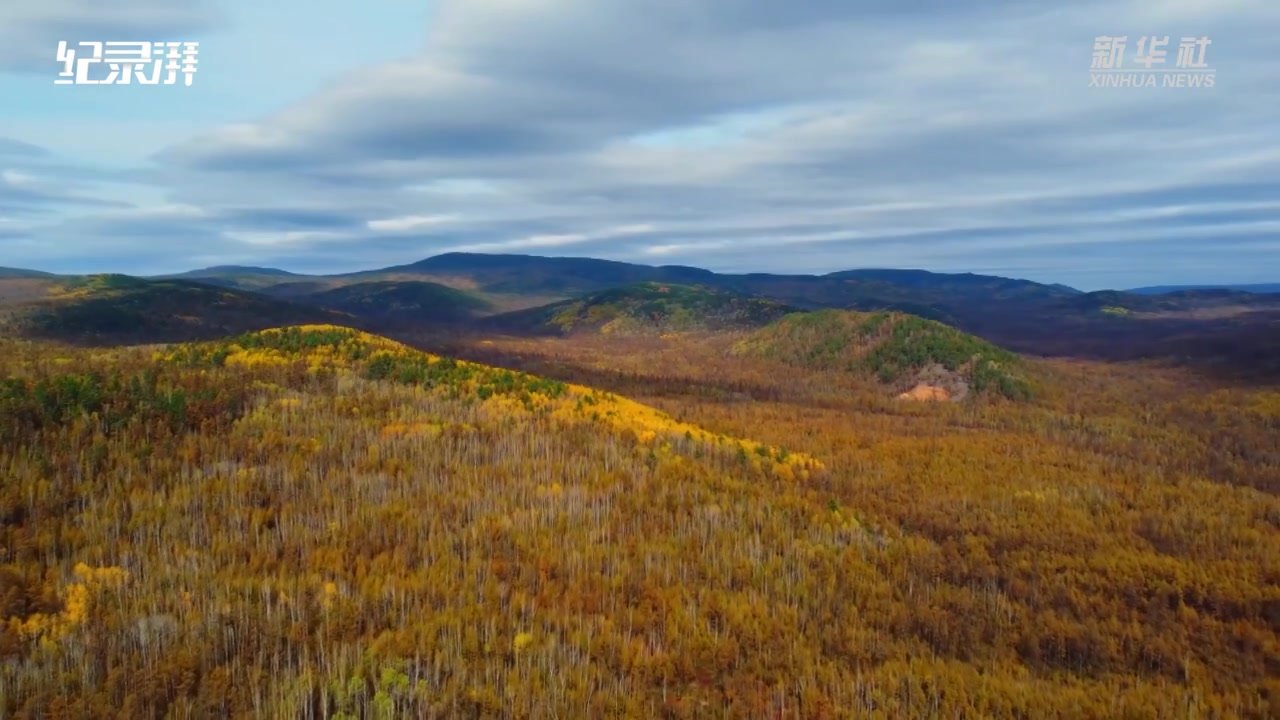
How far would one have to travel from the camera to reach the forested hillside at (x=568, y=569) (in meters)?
6.02

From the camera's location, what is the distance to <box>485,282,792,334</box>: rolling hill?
349 feet

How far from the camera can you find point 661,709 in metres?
5.93

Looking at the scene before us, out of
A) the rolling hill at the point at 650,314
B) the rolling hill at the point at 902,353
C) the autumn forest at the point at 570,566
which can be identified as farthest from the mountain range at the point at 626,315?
the autumn forest at the point at 570,566

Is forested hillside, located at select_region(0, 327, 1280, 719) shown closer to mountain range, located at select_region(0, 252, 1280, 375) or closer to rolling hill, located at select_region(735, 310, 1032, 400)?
rolling hill, located at select_region(735, 310, 1032, 400)

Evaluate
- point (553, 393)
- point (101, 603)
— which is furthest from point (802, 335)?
point (101, 603)

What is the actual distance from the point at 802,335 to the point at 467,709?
5955 cm

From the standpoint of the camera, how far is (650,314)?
115 meters

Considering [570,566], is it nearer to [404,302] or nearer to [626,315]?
Result: [626,315]

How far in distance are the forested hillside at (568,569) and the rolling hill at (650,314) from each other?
273 ft

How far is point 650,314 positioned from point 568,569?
107m

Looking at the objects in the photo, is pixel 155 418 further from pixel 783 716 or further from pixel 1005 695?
pixel 1005 695

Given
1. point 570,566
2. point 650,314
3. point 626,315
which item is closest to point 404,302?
point 626,315

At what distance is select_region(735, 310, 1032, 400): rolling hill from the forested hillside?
2197 cm

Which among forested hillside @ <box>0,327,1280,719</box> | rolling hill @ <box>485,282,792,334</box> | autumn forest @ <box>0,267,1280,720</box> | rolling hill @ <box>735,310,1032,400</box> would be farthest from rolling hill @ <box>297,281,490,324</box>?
forested hillside @ <box>0,327,1280,719</box>
